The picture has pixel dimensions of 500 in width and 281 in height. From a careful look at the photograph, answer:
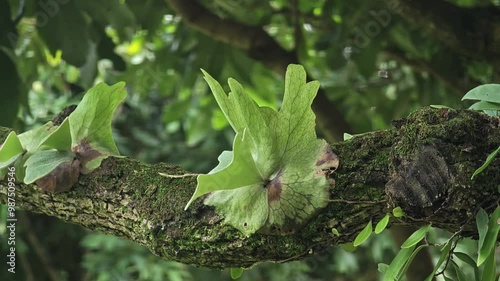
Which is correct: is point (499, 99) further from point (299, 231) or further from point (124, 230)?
point (124, 230)

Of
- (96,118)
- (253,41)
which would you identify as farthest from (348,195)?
(253,41)

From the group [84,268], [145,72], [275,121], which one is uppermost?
[275,121]

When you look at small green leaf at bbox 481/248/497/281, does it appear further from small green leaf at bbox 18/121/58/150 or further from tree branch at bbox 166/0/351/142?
tree branch at bbox 166/0/351/142

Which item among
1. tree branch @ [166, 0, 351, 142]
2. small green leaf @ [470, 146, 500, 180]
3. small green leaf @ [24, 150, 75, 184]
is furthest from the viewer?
tree branch @ [166, 0, 351, 142]

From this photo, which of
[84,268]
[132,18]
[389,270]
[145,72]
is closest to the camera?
[389,270]

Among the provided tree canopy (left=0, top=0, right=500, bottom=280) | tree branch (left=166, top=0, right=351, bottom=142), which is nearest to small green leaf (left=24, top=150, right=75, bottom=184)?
tree canopy (left=0, top=0, right=500, bottom=280)

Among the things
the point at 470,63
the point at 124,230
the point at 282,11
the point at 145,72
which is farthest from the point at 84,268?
the point at 124,230

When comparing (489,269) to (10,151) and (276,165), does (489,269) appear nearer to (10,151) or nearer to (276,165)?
(276,165)
